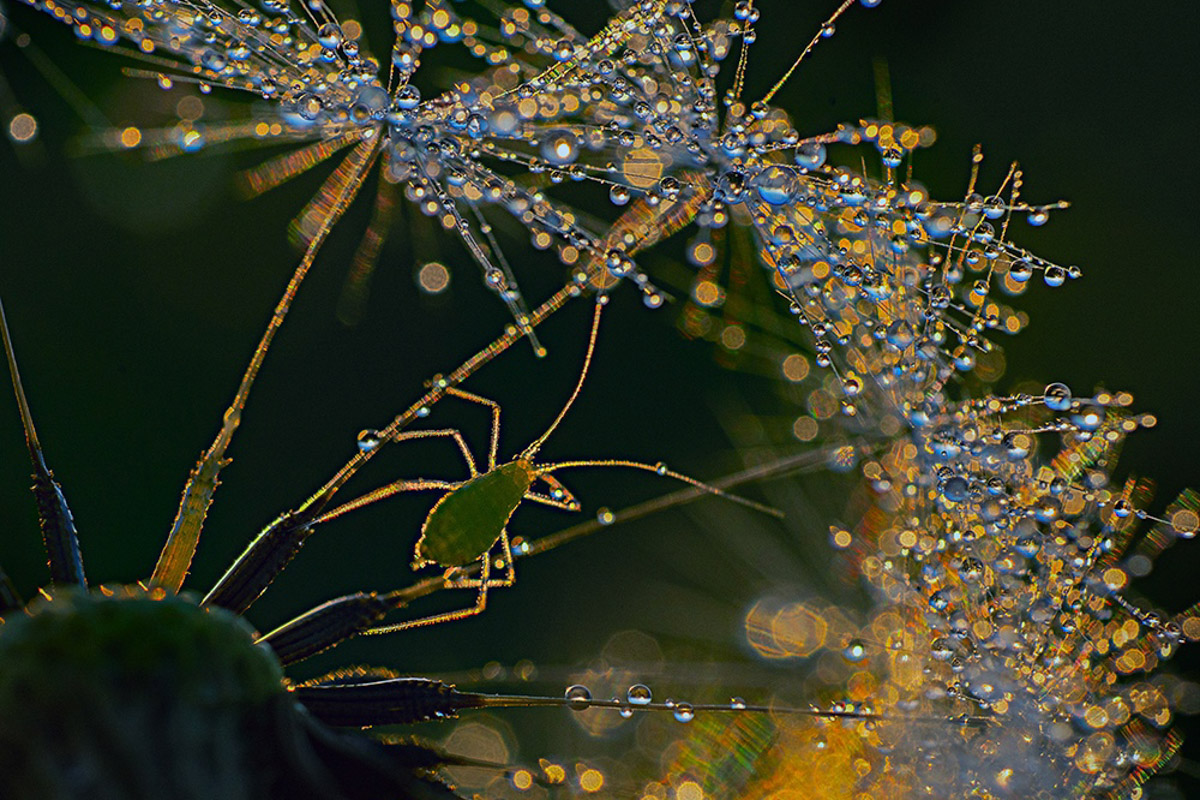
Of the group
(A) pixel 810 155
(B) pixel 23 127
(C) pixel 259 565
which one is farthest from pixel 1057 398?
(B) pixel 23 127

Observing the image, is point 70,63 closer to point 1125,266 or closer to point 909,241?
point 909,241

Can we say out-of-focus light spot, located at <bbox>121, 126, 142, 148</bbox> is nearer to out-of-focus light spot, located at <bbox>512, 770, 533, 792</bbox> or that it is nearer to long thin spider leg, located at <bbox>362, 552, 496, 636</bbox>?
long thin spider leg, located at <bbox>362, 552, 496, 636</bbox>

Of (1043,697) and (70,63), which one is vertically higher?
(70,63)

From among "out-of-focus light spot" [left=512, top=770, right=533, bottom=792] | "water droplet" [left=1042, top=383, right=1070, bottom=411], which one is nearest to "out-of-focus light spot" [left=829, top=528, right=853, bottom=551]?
"water droplet" [left=1042, top=383, right=1070, bottom=411]

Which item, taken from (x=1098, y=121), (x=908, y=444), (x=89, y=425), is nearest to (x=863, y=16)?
(x=1098, y=121)

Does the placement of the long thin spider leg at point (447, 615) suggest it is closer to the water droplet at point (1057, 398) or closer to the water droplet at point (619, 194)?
the water droplet at point (619, 194)

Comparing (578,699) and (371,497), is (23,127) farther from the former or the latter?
(578,699)
